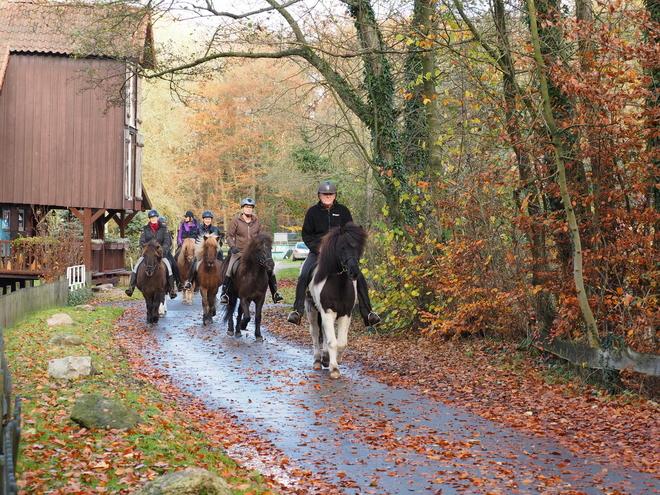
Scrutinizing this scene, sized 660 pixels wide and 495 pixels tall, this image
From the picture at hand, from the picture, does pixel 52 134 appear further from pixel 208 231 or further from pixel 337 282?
pixel 337 282

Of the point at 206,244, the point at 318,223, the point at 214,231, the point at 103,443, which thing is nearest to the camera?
the point at 103,443

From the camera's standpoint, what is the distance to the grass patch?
6312 millimetres

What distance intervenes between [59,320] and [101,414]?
10696mm

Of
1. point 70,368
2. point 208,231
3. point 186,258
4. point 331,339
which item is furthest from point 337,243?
point 186,258

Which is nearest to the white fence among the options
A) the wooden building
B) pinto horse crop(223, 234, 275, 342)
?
the wooden building

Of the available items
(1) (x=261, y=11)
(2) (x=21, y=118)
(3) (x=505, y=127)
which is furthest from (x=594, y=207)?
(2) (x=21, y=118)

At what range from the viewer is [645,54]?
32.2ft

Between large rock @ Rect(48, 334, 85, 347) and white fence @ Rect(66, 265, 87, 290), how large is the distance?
1088 centimetres

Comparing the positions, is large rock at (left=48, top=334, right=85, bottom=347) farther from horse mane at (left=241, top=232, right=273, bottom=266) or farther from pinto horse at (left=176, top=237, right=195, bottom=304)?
pinto horse at (left=176, top=237, right=195, bottom=304)

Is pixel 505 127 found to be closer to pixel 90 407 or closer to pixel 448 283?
pixel 448 283

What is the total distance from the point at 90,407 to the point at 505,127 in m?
7.22

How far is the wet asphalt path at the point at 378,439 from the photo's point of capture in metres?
6.89

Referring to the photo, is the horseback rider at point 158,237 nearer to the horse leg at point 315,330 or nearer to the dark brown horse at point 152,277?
the dark brown horse at point 152,277

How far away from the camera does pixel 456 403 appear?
10477 millimetres
